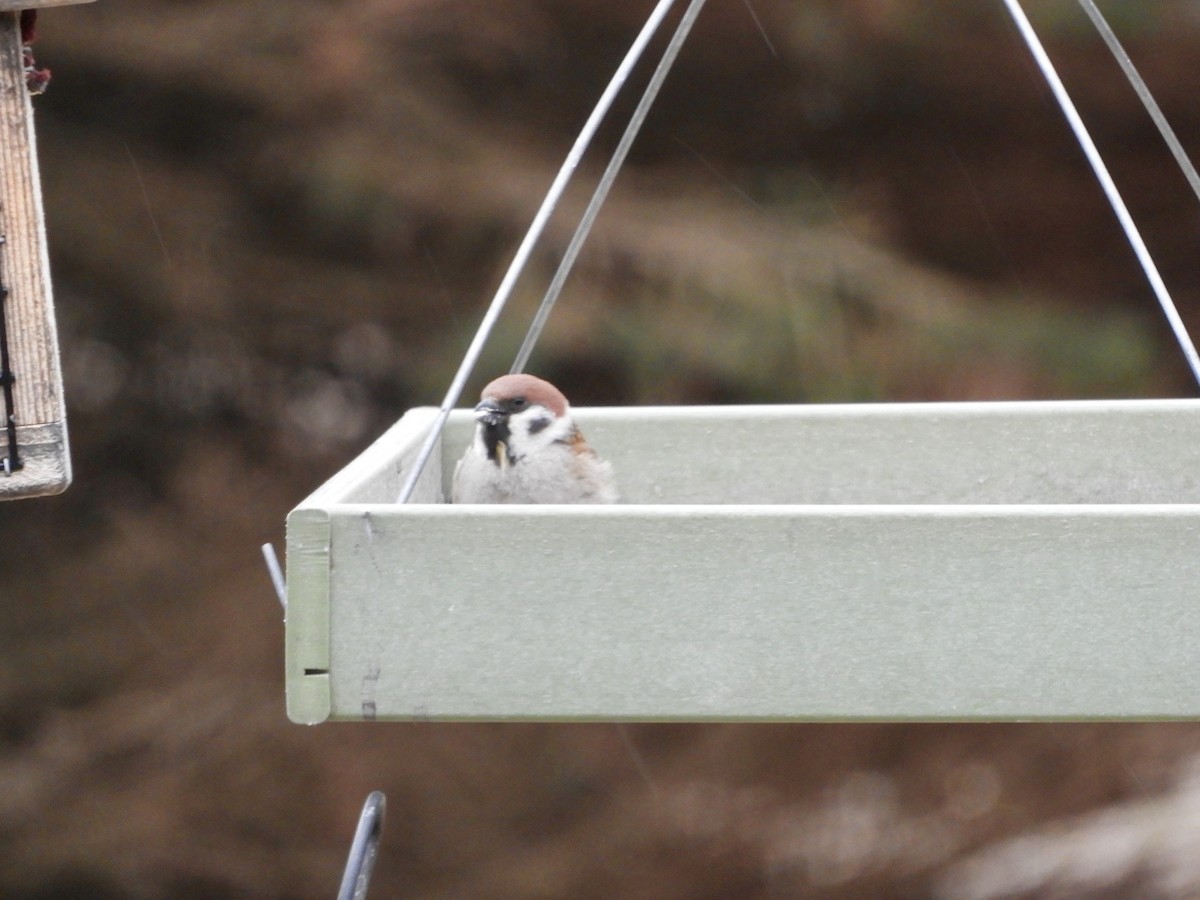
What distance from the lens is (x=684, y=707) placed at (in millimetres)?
1331

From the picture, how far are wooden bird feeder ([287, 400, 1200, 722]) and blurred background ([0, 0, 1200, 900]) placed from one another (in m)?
2.07

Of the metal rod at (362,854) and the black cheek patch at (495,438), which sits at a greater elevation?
the black cheek patch at (495,438)

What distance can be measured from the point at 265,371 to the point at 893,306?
142 cm

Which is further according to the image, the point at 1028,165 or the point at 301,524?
the point at 1028,165

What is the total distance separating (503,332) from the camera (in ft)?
11.0

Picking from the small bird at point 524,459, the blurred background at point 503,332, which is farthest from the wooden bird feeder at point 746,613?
the blurred background at point 503,332

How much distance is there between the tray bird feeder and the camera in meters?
1.33

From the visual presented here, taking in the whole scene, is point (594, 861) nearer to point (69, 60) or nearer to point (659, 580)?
point (69, 60)

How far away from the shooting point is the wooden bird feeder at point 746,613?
133 cm

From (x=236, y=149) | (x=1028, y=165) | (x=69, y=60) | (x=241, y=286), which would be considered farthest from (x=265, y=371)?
(x=1028, y=165)

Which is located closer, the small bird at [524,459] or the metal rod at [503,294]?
the metal rod at [503,294]

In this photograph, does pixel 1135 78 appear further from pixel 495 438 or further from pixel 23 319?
pixel 23 319

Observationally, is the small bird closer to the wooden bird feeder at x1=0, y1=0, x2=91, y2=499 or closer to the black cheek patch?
the black cheek patch

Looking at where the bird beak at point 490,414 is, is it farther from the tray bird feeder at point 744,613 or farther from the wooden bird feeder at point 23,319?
the tray bird feeder at point 744,613
